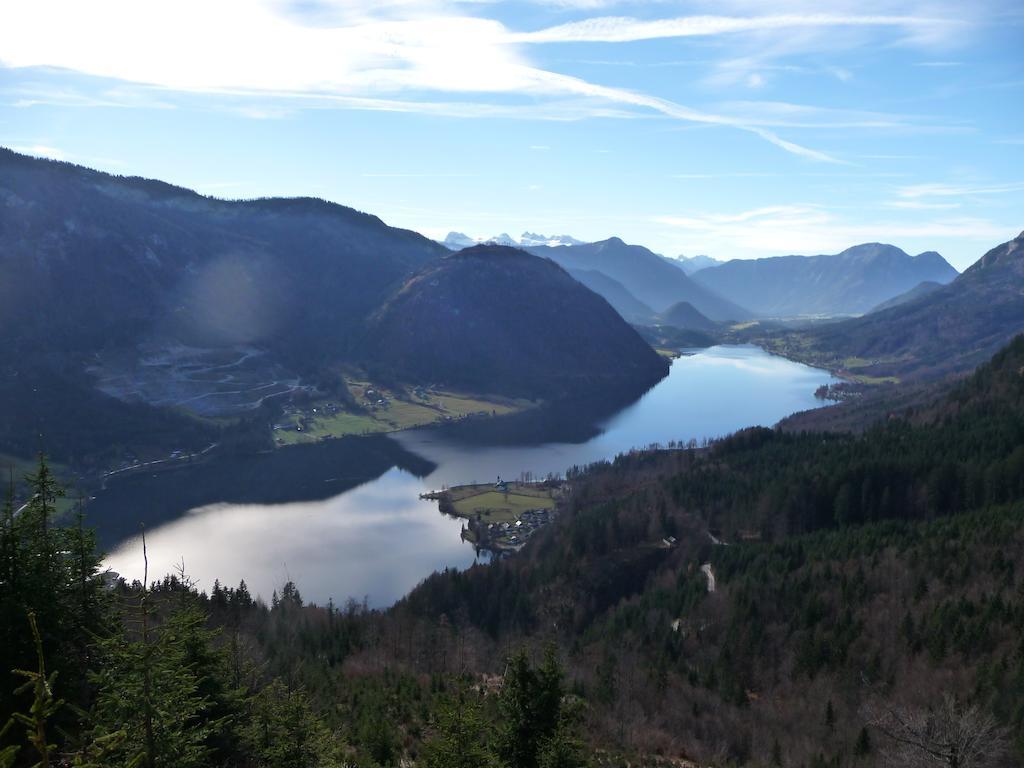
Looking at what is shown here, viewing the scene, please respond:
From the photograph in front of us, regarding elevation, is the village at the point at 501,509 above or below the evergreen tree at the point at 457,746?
below

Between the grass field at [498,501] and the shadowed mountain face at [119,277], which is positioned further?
the shadowed mountain face at [119,277]

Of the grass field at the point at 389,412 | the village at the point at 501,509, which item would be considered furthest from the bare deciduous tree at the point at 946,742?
the grass field at the point at 389,412

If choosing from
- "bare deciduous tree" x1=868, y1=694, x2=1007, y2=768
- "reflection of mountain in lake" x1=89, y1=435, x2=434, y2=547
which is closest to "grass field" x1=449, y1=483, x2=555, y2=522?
"reflection of mountain in lake" x1=89, y1=435, x2=434, y2=547

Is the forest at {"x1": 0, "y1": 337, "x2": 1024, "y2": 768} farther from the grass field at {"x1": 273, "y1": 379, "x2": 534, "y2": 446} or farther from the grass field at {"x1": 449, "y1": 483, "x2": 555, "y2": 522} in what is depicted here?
the grass field at {"x1": 273, "y1": 379, "x2": 534, "y2": 446}

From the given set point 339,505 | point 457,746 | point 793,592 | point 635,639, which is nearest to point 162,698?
point 457,746

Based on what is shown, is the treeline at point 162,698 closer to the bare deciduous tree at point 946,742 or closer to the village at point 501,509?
the bare deciduous tree at point 946,742

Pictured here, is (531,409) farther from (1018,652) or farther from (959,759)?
(959,759)

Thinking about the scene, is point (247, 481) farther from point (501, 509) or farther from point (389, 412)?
point (389, 412)
